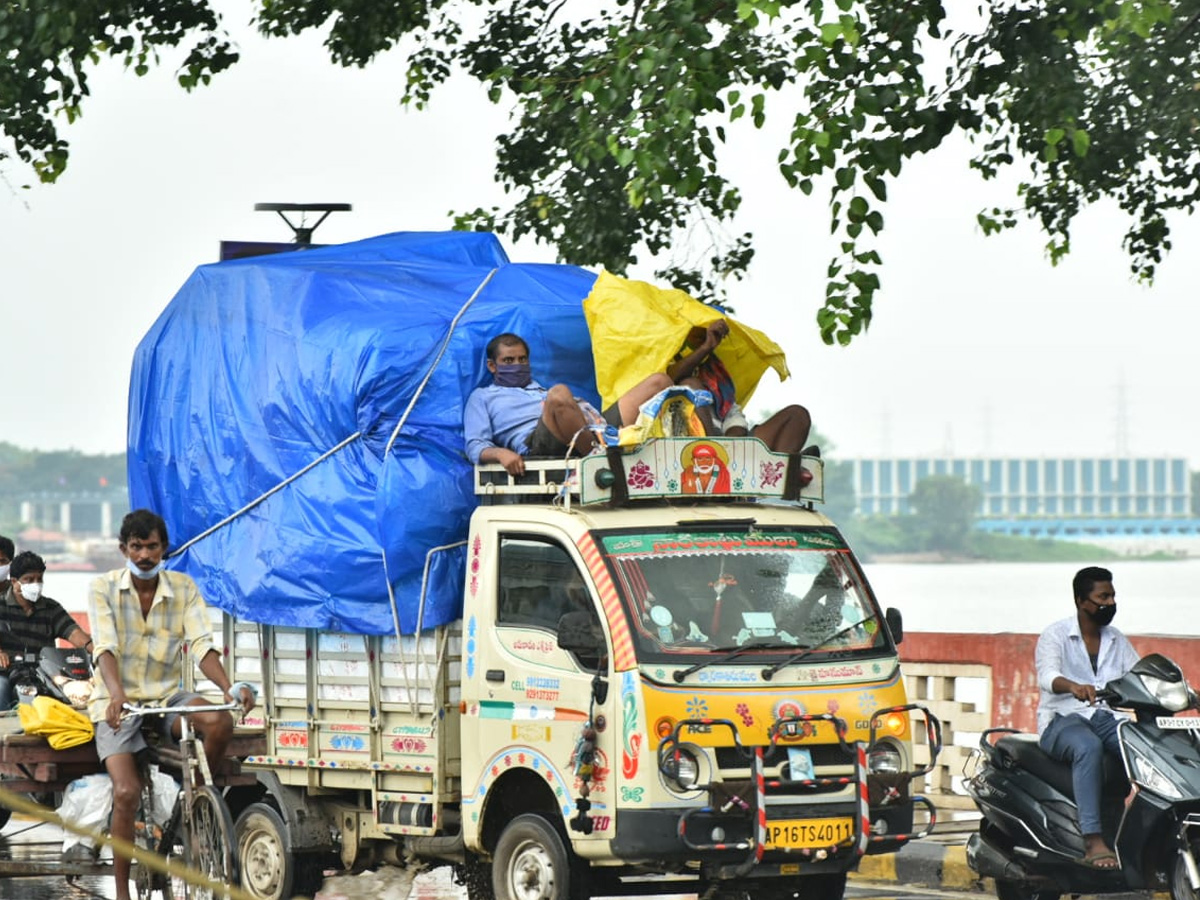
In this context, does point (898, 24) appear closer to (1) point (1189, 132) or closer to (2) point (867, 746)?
(1) point (1189, 132)

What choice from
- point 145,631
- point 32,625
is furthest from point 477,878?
point 32,625

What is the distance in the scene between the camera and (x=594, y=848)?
24.7ft

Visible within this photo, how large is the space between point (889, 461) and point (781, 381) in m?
112

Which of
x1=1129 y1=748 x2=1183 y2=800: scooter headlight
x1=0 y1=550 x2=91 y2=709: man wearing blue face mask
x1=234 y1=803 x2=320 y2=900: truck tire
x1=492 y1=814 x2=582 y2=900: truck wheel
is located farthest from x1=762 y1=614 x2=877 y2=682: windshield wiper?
x1=0 y1=550 x2=91 y2=709: man wearing blue face mask

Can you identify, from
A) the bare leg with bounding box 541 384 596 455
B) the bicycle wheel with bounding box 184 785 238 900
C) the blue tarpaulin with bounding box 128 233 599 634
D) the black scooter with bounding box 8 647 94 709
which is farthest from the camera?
the black scooter with bounding box 8 647 94 709

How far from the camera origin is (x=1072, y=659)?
8.29 metres

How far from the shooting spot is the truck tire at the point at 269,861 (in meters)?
9.12

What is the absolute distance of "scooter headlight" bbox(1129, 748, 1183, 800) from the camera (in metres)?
7.40

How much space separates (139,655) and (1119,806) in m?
4.00

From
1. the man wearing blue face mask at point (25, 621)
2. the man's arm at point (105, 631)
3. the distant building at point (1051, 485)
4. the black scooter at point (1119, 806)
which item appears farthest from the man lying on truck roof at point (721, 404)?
the distant building at point (1051, 485)

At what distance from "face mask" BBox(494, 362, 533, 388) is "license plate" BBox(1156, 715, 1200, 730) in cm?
315

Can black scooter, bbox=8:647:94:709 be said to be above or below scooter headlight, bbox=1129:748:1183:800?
above

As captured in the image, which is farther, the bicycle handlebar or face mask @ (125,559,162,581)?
face mask @ (125,559,162,581)

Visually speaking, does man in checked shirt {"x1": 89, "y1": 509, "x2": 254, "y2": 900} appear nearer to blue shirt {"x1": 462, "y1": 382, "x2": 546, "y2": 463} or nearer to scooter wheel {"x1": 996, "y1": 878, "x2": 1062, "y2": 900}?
blue shirt {"x1": 462, "y1": 382, "x2": 546, "y2": 463}
